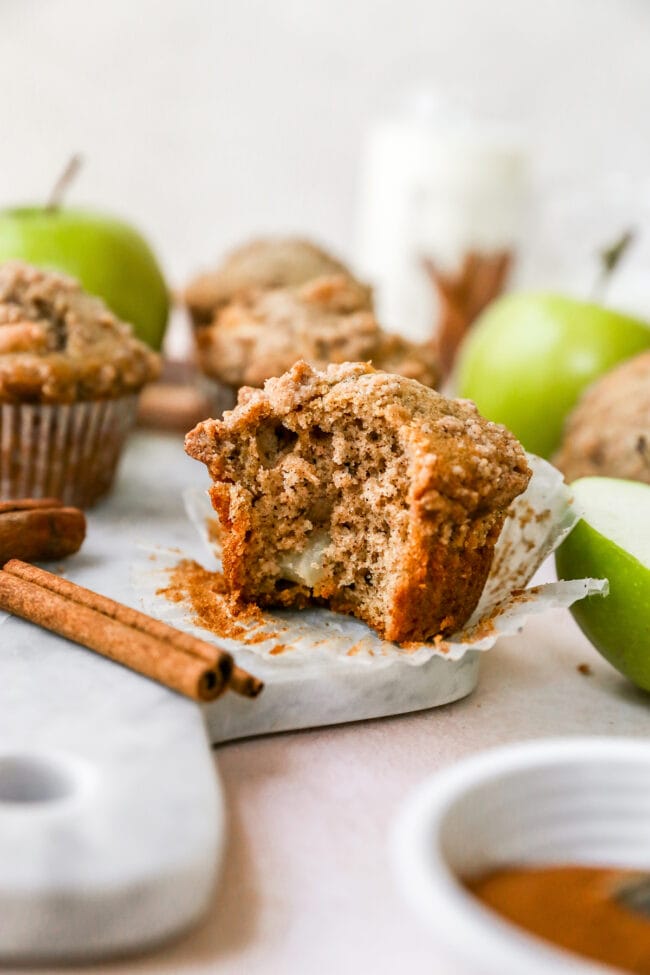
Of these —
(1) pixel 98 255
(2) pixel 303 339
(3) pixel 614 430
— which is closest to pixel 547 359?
(3) pixel 614 430

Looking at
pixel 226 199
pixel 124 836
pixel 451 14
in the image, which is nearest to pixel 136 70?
pixel 226 199

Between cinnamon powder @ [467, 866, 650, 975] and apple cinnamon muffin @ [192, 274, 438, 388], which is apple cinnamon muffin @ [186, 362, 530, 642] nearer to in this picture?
cinnamon powder @ [467, 866, 650, 975]

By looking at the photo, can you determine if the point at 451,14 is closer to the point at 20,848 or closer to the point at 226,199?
the point at 226,199

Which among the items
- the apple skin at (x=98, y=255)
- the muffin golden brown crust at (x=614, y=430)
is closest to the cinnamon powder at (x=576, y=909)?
the muffin golden brown crust at (x=614, y=430)

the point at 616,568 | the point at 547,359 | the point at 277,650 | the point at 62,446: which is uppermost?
the point at 616,568

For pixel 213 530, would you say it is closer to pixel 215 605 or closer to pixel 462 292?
pixel 215 605

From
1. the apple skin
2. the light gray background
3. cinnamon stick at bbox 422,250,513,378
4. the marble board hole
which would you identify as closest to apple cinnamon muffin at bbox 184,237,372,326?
the apple skin
